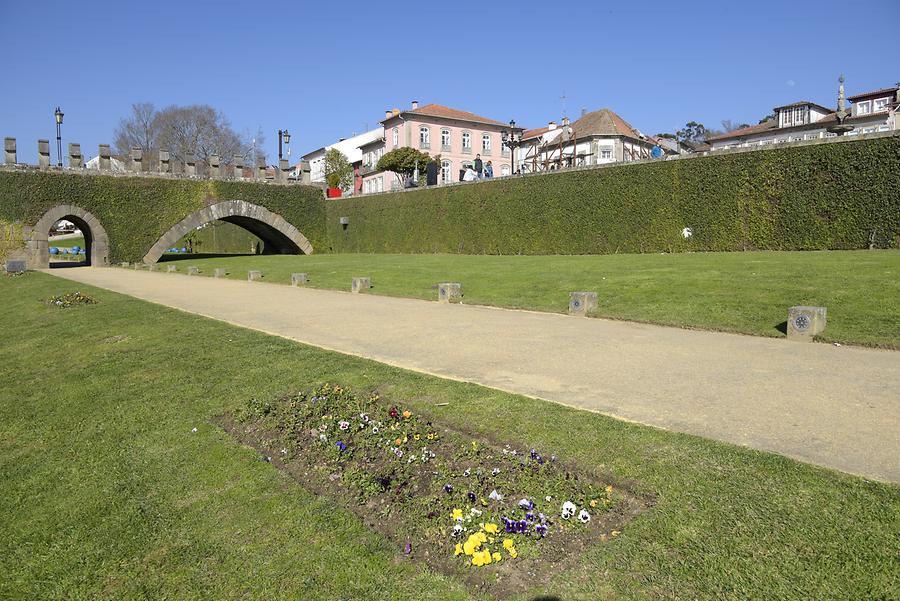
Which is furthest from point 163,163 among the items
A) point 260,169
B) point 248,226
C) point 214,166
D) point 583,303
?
point 583,303

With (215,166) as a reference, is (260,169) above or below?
above

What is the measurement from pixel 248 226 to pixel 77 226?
11.5m

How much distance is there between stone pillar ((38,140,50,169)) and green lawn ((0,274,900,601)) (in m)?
32.2

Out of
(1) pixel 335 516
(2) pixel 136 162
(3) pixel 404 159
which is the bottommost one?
(1) pixel 335 516

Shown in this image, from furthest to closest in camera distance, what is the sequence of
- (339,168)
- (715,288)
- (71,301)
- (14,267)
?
1. (339,168)
2. (14,267)
3. (71,301)
4. (715,288)

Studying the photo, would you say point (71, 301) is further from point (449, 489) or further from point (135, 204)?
point (135, 204)

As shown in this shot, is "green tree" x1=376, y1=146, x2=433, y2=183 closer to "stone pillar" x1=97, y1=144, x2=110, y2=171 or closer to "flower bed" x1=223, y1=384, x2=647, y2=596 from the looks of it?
"stone pillar" x1=97, y1=144, x2=110, y2=171

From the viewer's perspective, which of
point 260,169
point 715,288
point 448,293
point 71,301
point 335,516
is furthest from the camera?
point 260,169

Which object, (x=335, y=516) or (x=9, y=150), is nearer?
(x=335, y=516)

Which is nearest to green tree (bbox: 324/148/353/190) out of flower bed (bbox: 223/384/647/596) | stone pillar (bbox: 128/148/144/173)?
stone pillar (bbox: 128/148/144/173)

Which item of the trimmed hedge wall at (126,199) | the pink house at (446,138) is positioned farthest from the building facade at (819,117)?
the trimmed hedge wall at (126,199)

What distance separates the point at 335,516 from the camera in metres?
3.55

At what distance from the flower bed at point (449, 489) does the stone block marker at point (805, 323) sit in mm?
5587

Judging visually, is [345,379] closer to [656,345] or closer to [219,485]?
[219,485]
